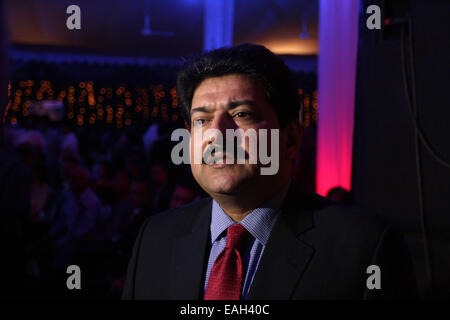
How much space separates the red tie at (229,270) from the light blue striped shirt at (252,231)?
2 cm

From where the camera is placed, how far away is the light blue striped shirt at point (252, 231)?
3.33 feet

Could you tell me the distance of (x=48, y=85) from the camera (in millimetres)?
8984

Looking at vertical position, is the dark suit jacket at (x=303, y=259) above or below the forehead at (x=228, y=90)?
below

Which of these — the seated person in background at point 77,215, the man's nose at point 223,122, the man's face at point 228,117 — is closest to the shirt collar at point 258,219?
the man's face at point 228,117

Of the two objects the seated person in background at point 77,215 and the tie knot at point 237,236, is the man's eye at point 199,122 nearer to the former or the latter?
the tie knot at point 237,236

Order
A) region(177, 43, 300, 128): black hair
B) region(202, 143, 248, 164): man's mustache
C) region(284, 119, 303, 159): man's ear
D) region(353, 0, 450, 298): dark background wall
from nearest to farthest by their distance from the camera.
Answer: region(202, 143, 248, 164): man's mustache, region(177, 43, 300, 128): black hair, region(284, 119, 303, 159): man's ear, region(353, 0, 450, 298): dark background wall

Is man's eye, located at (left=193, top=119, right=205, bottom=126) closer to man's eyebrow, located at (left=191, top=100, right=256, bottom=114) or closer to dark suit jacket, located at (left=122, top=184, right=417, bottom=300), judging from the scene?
man's eyebrow, located at (left=191, top=100, right=256, bottom=114)

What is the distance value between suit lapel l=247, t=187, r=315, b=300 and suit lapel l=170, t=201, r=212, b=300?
0.52ft

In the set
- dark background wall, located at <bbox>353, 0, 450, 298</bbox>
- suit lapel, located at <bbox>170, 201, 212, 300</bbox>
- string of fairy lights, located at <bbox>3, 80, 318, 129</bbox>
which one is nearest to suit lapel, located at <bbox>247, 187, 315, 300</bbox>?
suit lapel, located at <bbox>170, 201, 212, 300</bbox>

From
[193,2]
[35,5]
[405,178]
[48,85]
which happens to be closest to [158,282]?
[405,178]

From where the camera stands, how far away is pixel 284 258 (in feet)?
3.25

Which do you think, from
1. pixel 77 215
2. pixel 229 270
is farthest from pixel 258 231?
pixel 77 215

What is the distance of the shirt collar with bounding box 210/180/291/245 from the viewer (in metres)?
1.04
